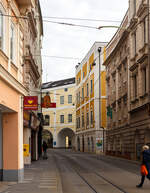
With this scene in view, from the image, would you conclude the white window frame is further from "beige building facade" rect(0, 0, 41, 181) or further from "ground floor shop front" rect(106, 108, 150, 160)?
"ground floor shop front" rect(106, 108, 150, 160)

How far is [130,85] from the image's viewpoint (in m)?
33.2

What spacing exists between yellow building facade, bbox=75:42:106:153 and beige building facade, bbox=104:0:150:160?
639 cm

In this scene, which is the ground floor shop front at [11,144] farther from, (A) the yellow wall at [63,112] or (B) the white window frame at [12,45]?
(A) the yellow wall at [63,112]

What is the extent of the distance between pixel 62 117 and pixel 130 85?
143 feet

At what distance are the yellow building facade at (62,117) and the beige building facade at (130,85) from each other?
3108 centimetres

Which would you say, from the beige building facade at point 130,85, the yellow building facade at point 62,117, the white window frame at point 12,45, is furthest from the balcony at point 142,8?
the yellow building facade at point 62,117

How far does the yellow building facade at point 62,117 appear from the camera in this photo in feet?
245

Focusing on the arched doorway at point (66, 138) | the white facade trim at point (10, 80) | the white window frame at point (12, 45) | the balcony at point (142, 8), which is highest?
Answer: the balcony at point (142, 8)

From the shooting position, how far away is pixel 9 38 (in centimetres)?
1471

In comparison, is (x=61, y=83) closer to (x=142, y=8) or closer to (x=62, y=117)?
(x=62, y=117)

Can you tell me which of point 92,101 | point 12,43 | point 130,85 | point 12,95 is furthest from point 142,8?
point 92,101

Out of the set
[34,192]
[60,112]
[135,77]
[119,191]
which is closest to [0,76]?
[34,192]

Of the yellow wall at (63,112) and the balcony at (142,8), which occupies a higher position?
the balcony at (142,8)

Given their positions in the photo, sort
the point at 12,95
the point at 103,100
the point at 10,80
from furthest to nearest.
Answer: the point at 103,100 → the point at 12,95 → the point at 10,80
